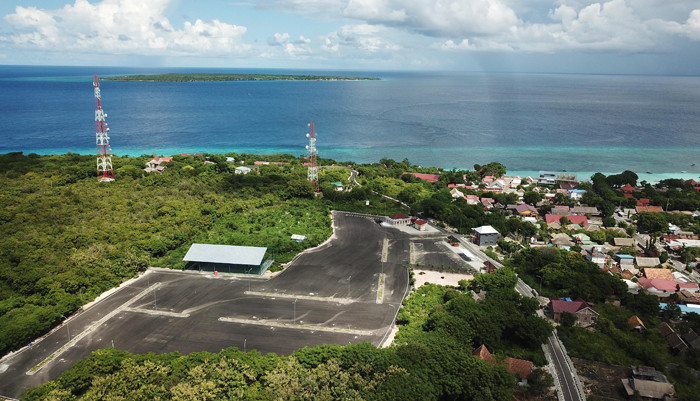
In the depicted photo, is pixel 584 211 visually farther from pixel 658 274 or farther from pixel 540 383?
pixel 540 383

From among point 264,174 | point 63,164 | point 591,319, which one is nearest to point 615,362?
point 591,319

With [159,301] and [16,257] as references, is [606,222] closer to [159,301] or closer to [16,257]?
[159,301]

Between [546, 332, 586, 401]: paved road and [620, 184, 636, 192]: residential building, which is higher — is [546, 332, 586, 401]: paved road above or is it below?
below

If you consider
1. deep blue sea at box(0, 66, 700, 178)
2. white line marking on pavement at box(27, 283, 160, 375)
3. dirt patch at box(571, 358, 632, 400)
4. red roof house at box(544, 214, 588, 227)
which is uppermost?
deep blue sea at box(0, 66, 700, 178)

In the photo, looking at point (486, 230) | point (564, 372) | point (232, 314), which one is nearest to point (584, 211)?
point (486, 230)

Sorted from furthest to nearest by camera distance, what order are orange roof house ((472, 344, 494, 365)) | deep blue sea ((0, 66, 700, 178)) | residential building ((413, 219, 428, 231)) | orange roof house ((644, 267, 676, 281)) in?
1. deep blue sea ((0, 66, 700, 178))
2. residential building ((413, 219, 428, 231))
3. orange roof house ((644, 267, 676, 281))
4. orange roof house ((472, 344, 494, 365))

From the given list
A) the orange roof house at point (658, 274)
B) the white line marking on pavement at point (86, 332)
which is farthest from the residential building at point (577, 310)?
the white line marking on pavement at point (86, 332)

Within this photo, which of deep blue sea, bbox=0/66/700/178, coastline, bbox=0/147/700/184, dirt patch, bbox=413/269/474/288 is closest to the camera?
dirt patch, bbox=413/269/474/288

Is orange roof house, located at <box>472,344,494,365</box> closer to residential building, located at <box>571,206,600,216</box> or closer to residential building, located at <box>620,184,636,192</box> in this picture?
residential building, located at <box>571,206,600,216</box>

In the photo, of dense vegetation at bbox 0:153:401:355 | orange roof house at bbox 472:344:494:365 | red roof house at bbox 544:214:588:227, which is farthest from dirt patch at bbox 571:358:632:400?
red roof house at bbox 544:214:588:227
